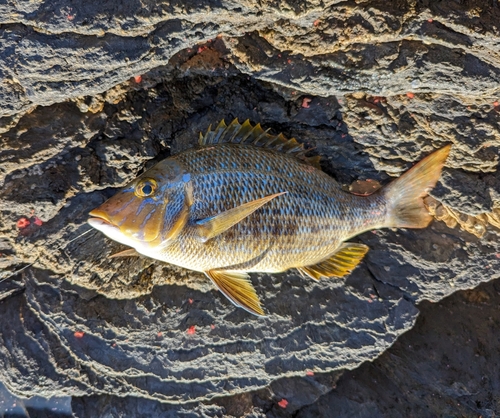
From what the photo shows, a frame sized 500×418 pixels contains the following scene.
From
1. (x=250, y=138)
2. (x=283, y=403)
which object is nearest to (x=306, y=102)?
(x=250, y=138)

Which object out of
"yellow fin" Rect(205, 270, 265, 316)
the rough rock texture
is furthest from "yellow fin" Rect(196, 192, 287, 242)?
the rough rock texture

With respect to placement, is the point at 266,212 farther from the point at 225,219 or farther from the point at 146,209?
the point at 146,209

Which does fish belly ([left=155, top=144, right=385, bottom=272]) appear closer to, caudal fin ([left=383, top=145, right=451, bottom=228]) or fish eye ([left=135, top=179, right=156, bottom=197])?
caudal fin ([left=383, top=145, right=451, bottom=228])

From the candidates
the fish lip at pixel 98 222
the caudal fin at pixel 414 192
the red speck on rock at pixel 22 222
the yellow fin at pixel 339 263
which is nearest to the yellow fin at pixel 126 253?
the fish lip at pixel 98 222

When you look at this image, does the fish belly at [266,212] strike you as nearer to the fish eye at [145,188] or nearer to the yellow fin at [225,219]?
the yellow fin at [225,219]

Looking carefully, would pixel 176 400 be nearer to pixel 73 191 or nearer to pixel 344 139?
pixel 73 191
